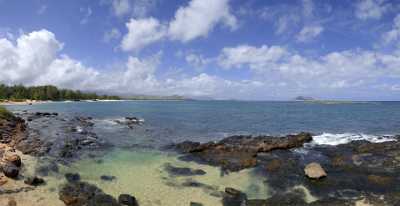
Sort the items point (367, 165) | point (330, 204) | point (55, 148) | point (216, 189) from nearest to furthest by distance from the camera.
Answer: point (330, 204) < point (216, 189) < point (367, 165) < point (55, 148)

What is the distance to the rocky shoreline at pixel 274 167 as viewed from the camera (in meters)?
17.6

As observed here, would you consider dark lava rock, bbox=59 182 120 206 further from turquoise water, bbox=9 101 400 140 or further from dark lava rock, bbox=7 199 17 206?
turquoise water, bbox=9 101 400 140

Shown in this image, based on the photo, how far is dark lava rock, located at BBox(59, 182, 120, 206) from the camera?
1678cm

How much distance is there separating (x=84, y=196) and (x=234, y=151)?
54.0 feet

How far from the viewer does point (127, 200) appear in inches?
661

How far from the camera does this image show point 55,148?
3112 cm

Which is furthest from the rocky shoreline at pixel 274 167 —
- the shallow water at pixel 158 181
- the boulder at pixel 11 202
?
the boulder at pixel 11 202

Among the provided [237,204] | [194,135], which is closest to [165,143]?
[194,135]

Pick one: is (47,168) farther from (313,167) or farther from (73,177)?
(313,167)

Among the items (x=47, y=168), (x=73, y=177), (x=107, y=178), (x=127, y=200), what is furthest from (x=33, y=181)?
(x=127, y=200)

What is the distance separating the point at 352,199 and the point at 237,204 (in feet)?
22.6

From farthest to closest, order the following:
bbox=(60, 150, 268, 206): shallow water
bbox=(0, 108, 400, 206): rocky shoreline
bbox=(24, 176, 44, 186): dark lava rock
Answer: bbox=(24, 176, 44, 186): dark lava rock, bbox=(60, 150, 268, 206): shallow water, bbox=(0, 108, 400, 206): rocky shoreline

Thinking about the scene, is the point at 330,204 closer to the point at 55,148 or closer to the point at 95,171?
the point at 95,171

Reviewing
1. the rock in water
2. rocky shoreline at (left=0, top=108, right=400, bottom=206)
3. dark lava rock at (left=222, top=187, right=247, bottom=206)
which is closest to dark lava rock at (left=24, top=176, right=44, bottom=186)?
rocky shoreline at (left=0, top=108, right=400, bottom=206)
